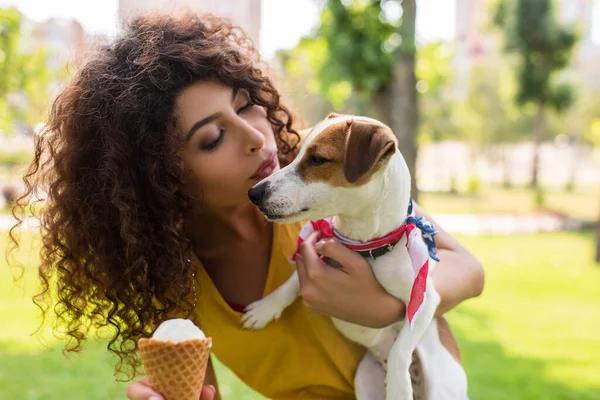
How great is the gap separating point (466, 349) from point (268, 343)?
3976 mm

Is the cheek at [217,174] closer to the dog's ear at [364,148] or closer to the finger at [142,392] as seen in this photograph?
the dog's ear at [364,148]

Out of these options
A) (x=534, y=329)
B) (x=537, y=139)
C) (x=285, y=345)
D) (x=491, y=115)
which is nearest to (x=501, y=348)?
(x=534, y=329)

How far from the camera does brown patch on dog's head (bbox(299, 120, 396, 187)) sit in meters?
1.48

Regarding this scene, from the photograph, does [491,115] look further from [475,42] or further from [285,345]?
[285,345]

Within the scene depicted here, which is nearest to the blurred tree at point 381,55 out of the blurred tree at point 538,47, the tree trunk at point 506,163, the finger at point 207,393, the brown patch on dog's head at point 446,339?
Answer: the brown patch on dog's head at point 446,339

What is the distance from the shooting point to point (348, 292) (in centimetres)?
154

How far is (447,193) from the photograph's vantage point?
20703 mm

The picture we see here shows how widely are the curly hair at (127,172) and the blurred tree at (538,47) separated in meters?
14.7

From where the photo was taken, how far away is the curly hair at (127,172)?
62.4 inches

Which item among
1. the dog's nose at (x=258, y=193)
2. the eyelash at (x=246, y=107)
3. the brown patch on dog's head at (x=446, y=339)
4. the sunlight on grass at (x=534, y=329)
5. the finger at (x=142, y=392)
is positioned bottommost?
the sunlight on grass at (x=534, y=329)

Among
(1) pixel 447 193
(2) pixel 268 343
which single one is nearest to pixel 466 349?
(2) pixel 268 343

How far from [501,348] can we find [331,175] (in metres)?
4.34

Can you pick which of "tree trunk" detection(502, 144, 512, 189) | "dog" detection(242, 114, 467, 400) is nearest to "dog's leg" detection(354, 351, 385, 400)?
"dog" detection(242, 114, 467, 400)

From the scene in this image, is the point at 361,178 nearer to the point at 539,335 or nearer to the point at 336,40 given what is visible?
the point at 539,335
